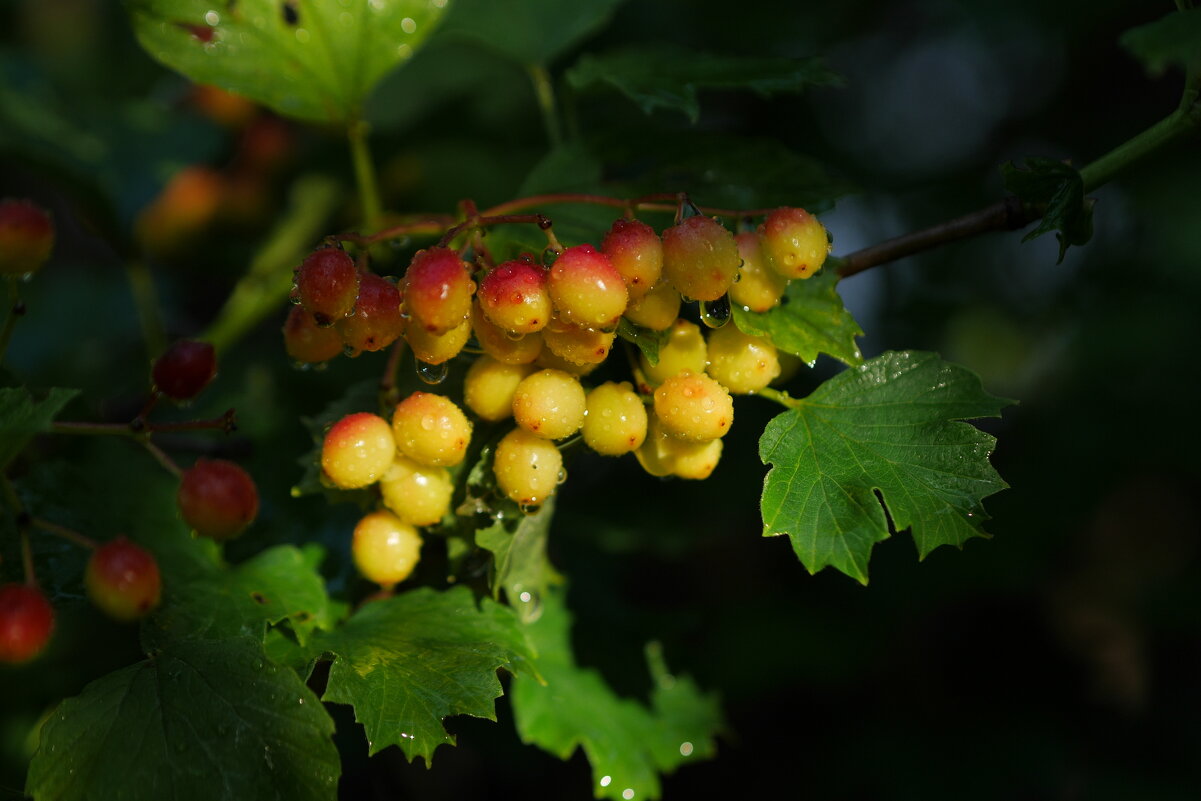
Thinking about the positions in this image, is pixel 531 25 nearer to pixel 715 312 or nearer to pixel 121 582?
pixel 715 312

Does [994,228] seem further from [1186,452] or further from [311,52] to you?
[1186,452]

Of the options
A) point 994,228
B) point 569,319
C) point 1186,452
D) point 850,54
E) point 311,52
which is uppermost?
point 311,52

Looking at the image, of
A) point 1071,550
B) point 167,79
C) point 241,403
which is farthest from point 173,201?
point 1071,550

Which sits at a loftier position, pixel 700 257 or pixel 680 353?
pixel 700 257

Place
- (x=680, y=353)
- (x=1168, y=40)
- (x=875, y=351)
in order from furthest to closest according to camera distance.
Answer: (x=875, y=351), (x=680, y=353), (x=1168, y=40)

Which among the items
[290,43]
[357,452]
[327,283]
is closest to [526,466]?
[357,452]

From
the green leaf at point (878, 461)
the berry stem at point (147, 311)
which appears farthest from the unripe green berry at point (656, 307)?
the berry stem at point (147, 311)

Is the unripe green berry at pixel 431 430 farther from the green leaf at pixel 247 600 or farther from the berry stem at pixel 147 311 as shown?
the berry stem at pixel 147 311
